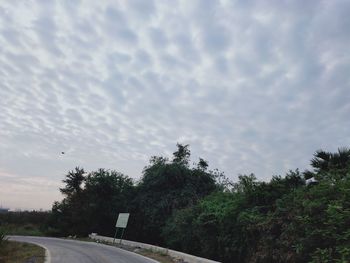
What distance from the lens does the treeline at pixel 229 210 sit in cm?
1348

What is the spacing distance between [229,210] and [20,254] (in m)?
11.6

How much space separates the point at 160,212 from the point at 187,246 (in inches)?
366

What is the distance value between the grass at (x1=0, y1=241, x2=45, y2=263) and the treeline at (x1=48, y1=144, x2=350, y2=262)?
8808 millimetres

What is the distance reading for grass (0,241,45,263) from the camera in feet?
57.4

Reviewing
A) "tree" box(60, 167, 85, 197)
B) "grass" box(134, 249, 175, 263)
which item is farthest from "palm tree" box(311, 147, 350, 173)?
"tree" box(60, 167, 85, 197)

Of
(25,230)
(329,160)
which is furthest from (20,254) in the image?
(25,230)

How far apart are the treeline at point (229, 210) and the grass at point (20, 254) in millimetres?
8808

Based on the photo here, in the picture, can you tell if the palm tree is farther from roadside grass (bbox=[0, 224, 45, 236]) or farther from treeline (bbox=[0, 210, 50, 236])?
treeline (bbox=[0, 210, 50, 236])

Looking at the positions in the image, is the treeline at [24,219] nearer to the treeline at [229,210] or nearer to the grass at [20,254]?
the treeline at [229,210]

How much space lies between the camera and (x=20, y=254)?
67.6ft

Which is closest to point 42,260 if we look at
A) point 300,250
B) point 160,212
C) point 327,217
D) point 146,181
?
point 300,250

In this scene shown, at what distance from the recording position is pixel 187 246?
24.2 m

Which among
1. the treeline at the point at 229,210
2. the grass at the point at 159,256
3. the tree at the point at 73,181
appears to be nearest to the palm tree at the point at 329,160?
the treeline at the point at 229,210

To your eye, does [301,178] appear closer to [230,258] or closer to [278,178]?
[278,178]
